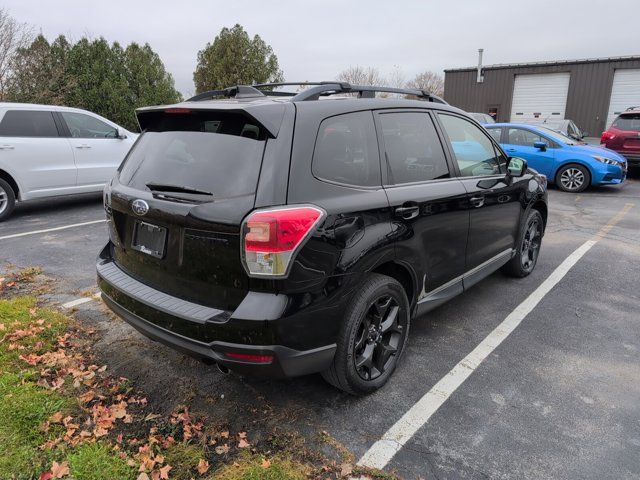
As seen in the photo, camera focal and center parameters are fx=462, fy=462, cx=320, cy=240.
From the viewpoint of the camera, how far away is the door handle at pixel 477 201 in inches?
142

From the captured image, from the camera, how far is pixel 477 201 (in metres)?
3.69

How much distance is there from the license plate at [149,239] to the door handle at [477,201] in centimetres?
231

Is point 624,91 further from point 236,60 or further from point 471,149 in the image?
point 471,149

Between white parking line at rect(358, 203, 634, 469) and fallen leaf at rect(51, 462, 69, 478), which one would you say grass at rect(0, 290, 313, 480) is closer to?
fallen leaf at rect(51, 462, 69, 478)

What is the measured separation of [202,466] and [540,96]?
2621cm

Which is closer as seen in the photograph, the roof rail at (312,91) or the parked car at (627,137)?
the roof rail at (312,91)

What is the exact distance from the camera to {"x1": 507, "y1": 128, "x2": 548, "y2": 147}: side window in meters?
10.7

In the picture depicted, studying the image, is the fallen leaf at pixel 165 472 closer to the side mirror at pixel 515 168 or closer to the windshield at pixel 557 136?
the side mirror at pixel 515 168

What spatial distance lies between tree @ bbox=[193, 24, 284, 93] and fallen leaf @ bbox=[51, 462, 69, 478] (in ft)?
66.7

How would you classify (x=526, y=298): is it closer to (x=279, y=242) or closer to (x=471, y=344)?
(x=471, y=344)

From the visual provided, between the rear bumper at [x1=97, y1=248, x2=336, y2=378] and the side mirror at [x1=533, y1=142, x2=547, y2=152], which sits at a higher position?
the side mirror at [x1=533, y1=142, x2=547, y2=152]

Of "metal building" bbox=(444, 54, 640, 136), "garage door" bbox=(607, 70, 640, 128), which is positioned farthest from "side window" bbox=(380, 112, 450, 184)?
"metal building" bbox=(444, 54, 640, 136)

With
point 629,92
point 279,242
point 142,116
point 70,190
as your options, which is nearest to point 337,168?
point 279,242

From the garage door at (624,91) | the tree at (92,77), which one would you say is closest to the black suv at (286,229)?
the tree at (92,77)
